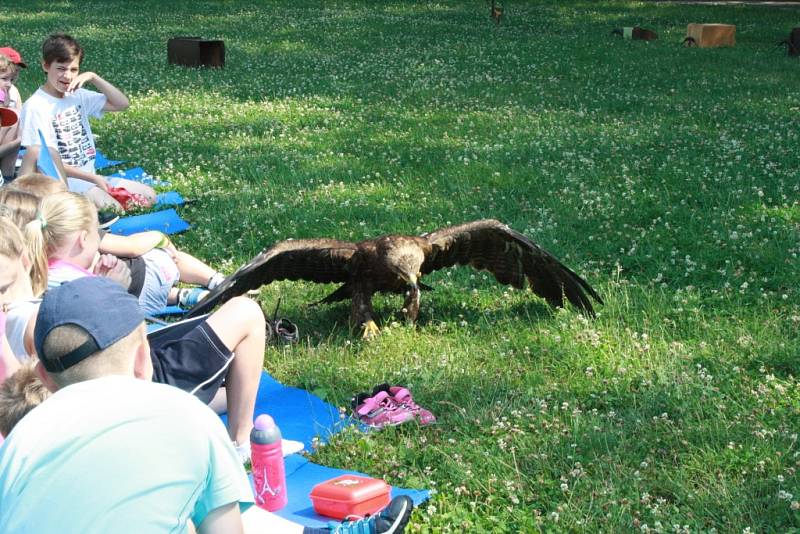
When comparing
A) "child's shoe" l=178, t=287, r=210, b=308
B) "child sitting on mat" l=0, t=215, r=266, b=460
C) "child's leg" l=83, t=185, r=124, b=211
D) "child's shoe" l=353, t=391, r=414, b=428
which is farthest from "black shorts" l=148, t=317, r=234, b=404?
"child's leg" l=83, t=185, r=124, b=211

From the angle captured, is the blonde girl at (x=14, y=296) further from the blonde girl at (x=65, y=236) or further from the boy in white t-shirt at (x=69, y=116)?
the boy in white t-shirt at (x=69, y=116)

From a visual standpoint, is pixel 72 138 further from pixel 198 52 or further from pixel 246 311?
pixel 198 52

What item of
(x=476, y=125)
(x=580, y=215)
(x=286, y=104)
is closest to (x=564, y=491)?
(x=580, y=215)

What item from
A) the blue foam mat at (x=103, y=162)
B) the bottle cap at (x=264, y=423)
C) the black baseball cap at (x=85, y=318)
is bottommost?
the blue foam mat at (x=103, y=162)

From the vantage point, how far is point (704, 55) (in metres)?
16.8

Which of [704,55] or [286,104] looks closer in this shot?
[286,104]

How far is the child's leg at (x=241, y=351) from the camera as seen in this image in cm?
445

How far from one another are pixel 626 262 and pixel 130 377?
4.96 meters

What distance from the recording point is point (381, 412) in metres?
4.84

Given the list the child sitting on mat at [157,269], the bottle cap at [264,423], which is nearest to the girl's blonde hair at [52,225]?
the child sitting on mat at [157,269]

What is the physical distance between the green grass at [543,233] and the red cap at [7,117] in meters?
1.68

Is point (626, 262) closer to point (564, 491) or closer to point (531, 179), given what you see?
point (531, 179)

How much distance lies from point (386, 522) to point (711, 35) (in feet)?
54.7

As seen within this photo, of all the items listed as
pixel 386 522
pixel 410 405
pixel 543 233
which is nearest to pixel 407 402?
pixel 410 405
